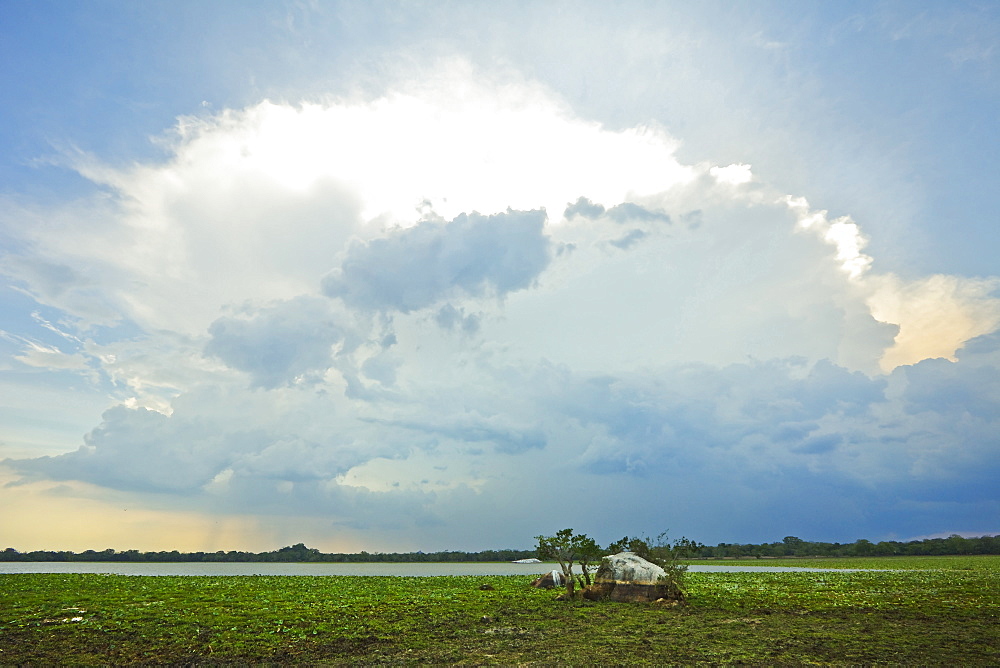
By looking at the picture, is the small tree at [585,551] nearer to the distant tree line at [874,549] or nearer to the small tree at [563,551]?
the small tree at [563,551]

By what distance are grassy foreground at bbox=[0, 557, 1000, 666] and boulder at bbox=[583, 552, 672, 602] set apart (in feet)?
5.82

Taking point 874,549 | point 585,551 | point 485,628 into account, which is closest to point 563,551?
point 585,551

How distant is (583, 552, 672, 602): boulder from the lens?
37406 millimetres

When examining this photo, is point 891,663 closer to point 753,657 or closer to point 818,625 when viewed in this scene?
point 753,657

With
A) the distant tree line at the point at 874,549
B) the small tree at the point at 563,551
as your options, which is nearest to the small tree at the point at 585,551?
the small tree at the point at 563,551

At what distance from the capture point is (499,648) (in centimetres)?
2325

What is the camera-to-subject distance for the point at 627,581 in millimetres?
38500

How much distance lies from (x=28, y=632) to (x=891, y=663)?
117 feet

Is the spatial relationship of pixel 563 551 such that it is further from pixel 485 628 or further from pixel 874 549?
pixel 874 549

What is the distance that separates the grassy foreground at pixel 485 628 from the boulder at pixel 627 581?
177cm

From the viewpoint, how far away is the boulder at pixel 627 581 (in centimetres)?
3741

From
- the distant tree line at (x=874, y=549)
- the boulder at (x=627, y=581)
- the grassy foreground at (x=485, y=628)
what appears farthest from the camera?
the distant tree line at (x=874, y=549)

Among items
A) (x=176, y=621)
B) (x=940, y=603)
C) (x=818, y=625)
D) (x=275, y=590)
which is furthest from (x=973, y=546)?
(x=176, y=621)

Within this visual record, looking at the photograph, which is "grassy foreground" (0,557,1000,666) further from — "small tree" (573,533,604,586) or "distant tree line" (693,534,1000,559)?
"distant tree line" (693,534,1000,559)
